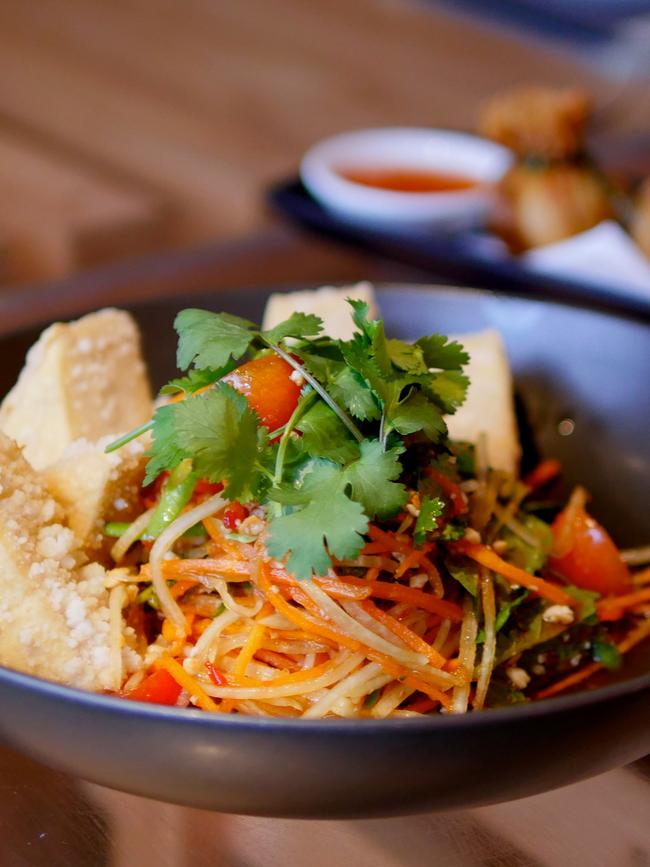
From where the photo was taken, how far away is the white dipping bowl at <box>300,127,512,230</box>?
2.62 meters

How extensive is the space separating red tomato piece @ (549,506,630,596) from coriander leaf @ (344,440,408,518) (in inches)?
17.0

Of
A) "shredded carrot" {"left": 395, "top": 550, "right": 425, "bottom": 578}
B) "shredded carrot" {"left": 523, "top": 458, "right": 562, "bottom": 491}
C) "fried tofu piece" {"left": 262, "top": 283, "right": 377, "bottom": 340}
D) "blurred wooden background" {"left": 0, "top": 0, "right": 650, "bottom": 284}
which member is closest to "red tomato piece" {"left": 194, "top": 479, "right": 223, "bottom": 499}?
"shredded carrot" {"left": 395, "top": 550, "right": 425, "bottom": 578}

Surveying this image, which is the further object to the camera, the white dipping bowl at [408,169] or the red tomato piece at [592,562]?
the white dipping bowl at [408,169]

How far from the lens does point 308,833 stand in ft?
3.45

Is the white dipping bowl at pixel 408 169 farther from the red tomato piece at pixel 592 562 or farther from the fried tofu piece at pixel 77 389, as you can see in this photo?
Result: the red tomato piece at pixel 592 562

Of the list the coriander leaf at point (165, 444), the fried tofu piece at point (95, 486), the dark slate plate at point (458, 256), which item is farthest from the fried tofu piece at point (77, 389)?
the dark slate plate at point (458, 256)

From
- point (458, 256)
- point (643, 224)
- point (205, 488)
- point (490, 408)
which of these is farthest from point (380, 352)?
point (643, 224)

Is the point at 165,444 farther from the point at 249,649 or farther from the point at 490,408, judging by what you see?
the point at 490,408

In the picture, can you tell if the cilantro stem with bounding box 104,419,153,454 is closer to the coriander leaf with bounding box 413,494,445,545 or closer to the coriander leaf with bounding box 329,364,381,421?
the coriander leaf with bounding box 329,364,381,421

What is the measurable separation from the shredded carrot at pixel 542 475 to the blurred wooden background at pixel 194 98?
164 cm

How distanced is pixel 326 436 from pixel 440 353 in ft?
0.78

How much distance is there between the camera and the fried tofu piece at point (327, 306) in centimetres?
165

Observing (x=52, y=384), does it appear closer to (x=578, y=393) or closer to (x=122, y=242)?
(x=578, y=393)

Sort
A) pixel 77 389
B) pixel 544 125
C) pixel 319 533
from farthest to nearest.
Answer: pixel 544 125
pixel 77 389
pixel 319 533
